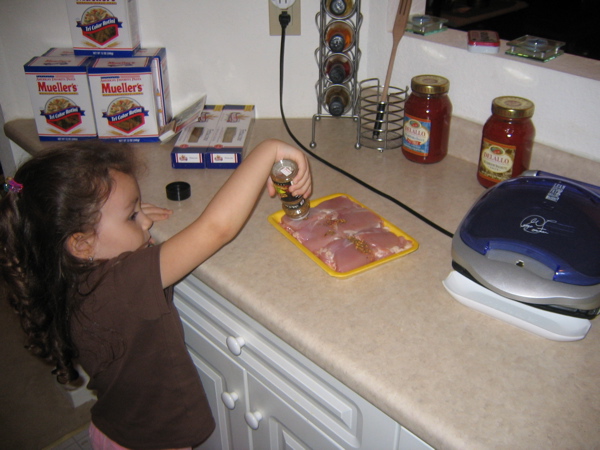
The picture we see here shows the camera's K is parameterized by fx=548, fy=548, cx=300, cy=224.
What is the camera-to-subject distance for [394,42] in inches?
47.6

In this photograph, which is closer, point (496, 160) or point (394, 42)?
point (496, 160)

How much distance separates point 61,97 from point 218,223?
632 millimetres

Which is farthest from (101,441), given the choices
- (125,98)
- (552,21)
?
(552,21)

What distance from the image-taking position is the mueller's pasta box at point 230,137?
3.75 ft

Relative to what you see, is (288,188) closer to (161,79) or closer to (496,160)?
(496,160)

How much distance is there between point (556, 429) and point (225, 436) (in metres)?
0.71

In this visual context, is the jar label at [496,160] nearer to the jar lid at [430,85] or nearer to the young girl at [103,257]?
the jar lid at [430,85]

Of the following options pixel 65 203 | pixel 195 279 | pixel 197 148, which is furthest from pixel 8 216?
pixel 197 148

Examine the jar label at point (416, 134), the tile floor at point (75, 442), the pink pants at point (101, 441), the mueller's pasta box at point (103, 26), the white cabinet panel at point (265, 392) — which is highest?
the mueller's pasta box at point (103, 26)

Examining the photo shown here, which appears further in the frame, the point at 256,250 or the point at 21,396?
the point at 21,396

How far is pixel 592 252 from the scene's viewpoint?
28.8 inches

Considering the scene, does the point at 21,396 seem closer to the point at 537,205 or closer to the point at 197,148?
the point at 197,148

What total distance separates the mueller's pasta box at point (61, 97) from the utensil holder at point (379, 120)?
0.62 m

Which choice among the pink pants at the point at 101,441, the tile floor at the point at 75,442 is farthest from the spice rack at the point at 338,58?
the tile floor at the point at 75,442
